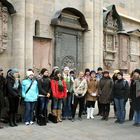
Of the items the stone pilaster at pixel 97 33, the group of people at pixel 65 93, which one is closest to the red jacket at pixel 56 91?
the group of people at pixel 65 93

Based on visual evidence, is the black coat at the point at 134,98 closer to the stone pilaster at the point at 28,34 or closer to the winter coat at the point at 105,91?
the winter coat at the point at 105,91

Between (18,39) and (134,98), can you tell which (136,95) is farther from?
(18,39)

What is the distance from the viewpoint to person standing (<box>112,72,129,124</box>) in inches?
430

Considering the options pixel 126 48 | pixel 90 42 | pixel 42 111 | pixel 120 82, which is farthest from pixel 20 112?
pixel 126 48

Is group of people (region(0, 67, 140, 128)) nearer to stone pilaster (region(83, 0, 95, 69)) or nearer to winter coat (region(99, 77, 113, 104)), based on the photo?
winter coat (region(99, 77, 113, 104))

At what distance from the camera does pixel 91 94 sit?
37.2ft

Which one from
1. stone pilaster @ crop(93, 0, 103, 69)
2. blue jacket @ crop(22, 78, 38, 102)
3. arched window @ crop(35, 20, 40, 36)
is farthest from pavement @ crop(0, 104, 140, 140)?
stone pilaster @ crop(93, 0, 103, 69)

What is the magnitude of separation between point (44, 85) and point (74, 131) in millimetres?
1741

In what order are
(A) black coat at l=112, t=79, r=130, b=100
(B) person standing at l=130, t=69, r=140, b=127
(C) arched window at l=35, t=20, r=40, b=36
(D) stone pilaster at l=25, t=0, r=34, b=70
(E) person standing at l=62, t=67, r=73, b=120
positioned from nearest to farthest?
(B) person standing at l=130, t=69, r=140, b=127, (A) black coat at l=112, t=79, r=130, b=100, (E) person standing at l=62, t=67, r=73, b=120, (D) stone pilaster at l=25, t=0, r=34, b=70, (C) arched window at l=35, t=20, r=40, b=36

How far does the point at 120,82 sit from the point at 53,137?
3374 mm

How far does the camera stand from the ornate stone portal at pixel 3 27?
12.2 m

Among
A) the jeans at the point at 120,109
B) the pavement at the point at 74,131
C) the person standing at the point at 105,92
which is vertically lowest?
the pavement at the point at 74,131

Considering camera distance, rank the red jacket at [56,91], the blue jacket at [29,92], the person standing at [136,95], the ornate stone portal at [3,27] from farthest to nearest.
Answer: the ornate stone portal at [3,27] → the person standing at [136,95] → the red jacket at [56,91] → the blue jacket at [29,92]

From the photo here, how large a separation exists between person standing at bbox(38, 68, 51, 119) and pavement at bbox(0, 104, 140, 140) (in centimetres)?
44
